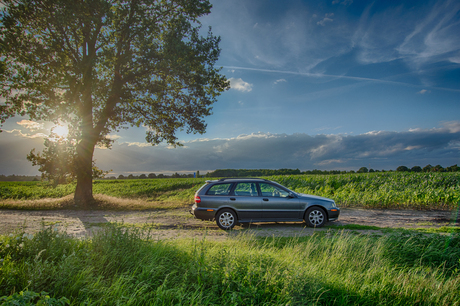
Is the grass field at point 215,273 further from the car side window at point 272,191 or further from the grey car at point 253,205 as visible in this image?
the car side window at point 272,191

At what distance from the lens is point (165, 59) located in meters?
15.1

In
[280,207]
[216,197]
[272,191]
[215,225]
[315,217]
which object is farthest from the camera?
[215,225]

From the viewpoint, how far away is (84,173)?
53.3 feet

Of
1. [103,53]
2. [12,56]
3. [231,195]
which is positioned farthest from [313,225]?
[12,56]

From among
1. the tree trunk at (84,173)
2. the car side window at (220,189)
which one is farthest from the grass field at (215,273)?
the tree trunk at (84,173)

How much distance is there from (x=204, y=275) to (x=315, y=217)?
6.49 meters

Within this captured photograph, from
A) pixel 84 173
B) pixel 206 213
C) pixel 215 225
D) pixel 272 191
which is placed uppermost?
pixel 84 173

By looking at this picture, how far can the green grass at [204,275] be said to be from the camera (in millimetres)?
3777

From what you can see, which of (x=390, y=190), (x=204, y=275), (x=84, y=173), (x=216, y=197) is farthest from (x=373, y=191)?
(x=84, y=173)

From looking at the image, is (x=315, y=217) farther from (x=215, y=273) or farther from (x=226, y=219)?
(x=215, y=273)

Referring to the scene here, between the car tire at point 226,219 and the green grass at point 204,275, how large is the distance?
338cm

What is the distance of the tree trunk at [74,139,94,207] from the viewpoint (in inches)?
639

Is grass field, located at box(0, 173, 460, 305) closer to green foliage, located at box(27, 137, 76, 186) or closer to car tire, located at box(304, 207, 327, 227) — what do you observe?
car tire, located at box(304, 207, 327, 227)

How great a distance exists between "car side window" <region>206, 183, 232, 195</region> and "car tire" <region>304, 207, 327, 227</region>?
3.09 m
